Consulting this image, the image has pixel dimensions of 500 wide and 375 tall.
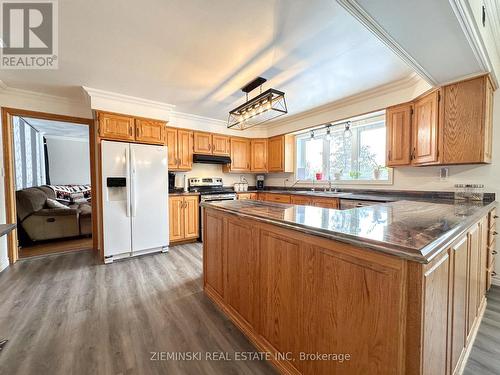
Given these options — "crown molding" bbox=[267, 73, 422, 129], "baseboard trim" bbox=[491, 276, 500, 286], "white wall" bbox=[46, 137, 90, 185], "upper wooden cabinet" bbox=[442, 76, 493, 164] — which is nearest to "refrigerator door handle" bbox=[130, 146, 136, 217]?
"crown molding" bbox=[267, 73, 422, 129]

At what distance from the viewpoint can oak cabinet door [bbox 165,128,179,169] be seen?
3910 mm

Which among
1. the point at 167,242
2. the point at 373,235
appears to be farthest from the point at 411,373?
the point at 167,242

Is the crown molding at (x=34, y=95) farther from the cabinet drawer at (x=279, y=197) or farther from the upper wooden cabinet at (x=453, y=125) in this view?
the upper wooden cabinet at (x=453, y=125)

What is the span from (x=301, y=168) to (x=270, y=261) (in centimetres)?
373

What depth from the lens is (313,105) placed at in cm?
363

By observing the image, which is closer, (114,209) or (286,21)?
(286,21)

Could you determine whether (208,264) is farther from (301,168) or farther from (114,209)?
(301,168)

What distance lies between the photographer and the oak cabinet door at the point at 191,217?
390cm

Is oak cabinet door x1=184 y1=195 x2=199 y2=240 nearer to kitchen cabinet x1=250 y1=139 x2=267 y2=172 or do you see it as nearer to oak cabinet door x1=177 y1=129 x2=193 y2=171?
oak cabinet door x1=177 y1=129 x2=193 y2=171

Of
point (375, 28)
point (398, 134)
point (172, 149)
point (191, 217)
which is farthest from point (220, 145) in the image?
point (375, 28)

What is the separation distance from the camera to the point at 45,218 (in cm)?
376

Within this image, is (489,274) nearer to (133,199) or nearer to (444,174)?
(444,174)

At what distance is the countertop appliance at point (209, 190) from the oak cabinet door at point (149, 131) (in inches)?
46.8

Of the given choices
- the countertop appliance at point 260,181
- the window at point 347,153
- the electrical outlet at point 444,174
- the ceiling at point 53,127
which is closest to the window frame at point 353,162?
the window at point 347,153
